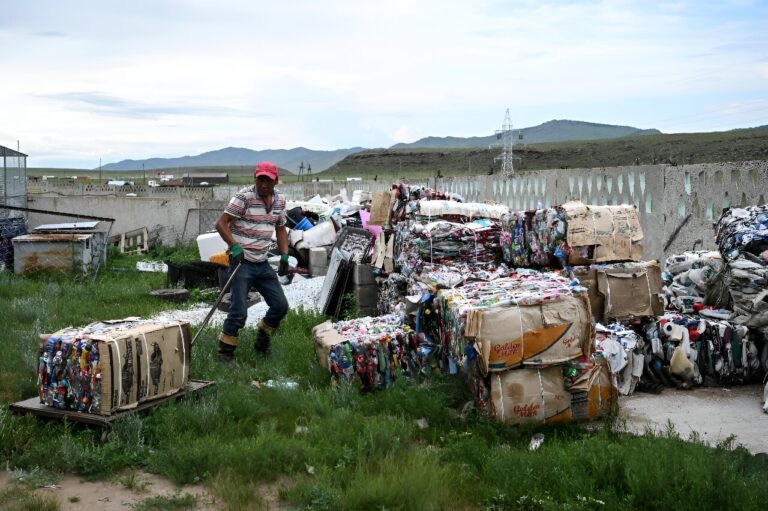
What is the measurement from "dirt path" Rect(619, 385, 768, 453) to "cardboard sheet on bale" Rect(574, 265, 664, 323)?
828 millimetres

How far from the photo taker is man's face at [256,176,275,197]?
23.6 ft

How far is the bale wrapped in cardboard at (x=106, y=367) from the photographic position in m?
5.24

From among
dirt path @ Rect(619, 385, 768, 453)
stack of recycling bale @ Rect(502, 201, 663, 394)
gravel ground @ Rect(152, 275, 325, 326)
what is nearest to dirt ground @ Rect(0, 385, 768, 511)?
dirt path @ Rect(619, 385, 768, 453)

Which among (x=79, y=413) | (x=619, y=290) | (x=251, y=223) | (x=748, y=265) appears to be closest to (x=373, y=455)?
(x=79, y=413)

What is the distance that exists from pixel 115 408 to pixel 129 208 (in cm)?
1471

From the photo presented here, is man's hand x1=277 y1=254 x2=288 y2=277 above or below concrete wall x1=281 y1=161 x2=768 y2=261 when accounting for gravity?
below

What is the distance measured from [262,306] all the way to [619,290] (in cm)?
514

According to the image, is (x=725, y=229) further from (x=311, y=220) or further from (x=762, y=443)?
(x=311, y=220)

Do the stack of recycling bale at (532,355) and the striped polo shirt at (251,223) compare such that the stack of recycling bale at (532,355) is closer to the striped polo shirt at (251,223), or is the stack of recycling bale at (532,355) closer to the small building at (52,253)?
the striped polo shirt at (251,223)

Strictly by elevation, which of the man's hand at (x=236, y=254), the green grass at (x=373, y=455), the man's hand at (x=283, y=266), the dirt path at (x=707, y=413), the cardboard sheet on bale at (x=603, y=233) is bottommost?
the dirt path at (x=707, y=413)

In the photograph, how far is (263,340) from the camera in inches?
297

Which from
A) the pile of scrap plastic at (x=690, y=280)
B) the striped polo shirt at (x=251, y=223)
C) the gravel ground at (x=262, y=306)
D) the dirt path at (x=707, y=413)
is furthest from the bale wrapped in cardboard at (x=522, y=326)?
the gravel ground at (x=262, y=306)

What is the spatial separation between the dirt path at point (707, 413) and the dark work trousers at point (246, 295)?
11.0ft

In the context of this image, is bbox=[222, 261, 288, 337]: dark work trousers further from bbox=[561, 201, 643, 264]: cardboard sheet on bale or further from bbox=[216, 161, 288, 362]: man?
bbox=[561, 201, 643, 264]: cardboard sheet on bale
